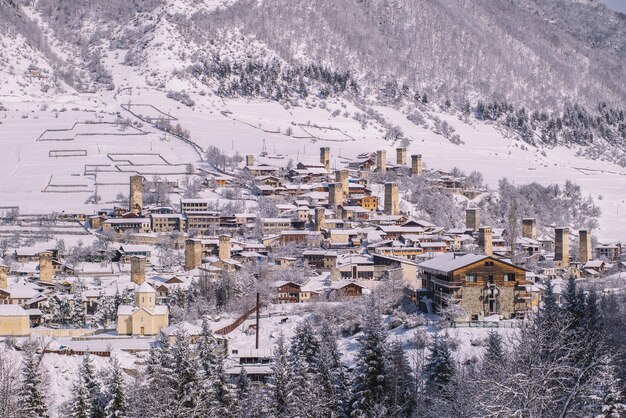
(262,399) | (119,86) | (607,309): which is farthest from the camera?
(119,86)

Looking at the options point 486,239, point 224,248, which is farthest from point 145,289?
point 486,239

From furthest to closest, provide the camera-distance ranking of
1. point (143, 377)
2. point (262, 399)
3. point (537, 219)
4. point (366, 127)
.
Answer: point (366, 127) < point (537, 219) < point (143, 377) < point (262, 399)

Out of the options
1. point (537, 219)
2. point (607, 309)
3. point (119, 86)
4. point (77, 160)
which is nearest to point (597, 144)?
point (537, 219)

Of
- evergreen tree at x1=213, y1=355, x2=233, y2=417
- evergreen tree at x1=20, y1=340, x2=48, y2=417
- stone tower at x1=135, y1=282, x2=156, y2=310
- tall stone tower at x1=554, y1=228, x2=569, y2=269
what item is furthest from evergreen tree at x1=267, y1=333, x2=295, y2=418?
tall stone tower at x1=554, y1=228, x2=569, y2=269

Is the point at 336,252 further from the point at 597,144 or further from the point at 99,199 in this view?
the point at 597,144

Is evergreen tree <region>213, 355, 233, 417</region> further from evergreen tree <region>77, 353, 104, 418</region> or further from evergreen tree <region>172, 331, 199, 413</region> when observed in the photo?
evergreen tree <region>77, 353, 104, 418</region>

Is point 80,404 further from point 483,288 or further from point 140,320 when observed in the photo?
point 483,288
